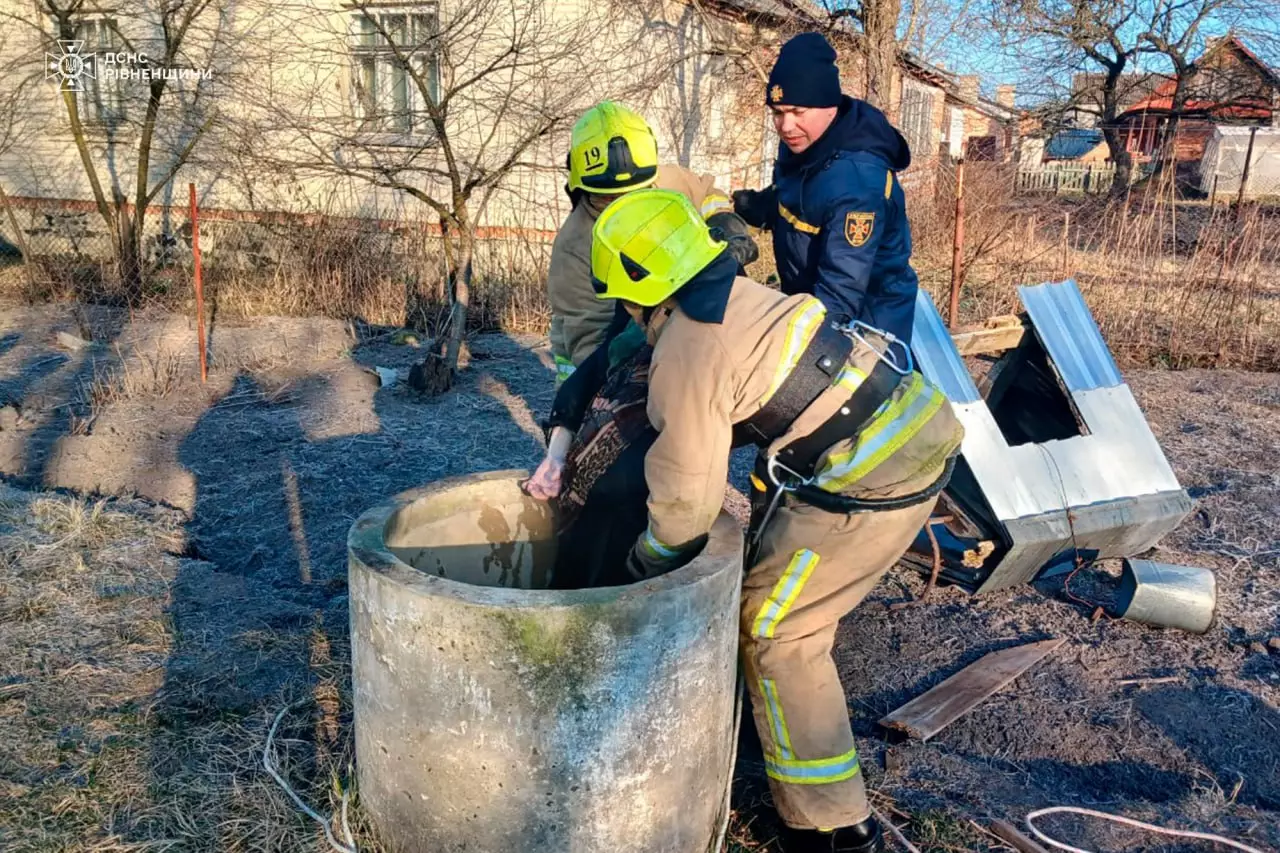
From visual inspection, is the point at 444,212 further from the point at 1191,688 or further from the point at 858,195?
the point at 1191,688

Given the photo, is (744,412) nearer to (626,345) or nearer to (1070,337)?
(626,345)

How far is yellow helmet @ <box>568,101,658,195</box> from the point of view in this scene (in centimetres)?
324

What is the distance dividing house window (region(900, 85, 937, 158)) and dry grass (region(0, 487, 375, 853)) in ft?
54.8

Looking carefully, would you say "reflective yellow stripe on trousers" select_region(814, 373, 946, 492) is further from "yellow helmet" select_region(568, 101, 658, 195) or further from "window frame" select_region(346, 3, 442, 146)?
"window frame" select_region(346, 3, 442, 146)

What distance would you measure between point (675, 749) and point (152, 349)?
23.2 ft

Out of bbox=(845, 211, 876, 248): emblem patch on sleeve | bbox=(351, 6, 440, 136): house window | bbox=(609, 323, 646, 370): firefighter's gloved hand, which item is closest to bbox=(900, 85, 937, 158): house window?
bbox=(351, 6, 440, 136): house window

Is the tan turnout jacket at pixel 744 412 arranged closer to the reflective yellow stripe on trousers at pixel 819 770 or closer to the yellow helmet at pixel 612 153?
the reflective yellow stripe on trousers at pixel 819 770

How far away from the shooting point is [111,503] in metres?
4.93

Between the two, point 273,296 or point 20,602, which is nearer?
point 20,602

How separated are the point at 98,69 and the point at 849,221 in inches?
436

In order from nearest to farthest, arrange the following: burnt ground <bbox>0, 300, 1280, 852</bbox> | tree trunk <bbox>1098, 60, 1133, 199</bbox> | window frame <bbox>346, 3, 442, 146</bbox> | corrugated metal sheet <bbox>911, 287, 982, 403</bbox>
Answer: burnt ground <bbox>0, 300, 1280, 852</bbox> < corrugated metal sheet <bbox>911, 287, 982, 403</bbox> < window frame <bbox>346, 3, 442, 146</bbox> < tree trunk <bbox>1098, 60, 1133, 199</bbox>

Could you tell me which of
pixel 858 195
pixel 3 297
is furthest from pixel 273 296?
pixel 858 195

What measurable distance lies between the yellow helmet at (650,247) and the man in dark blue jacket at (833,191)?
1099mm

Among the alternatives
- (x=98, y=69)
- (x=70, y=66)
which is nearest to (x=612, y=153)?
(x=70, y=66)
